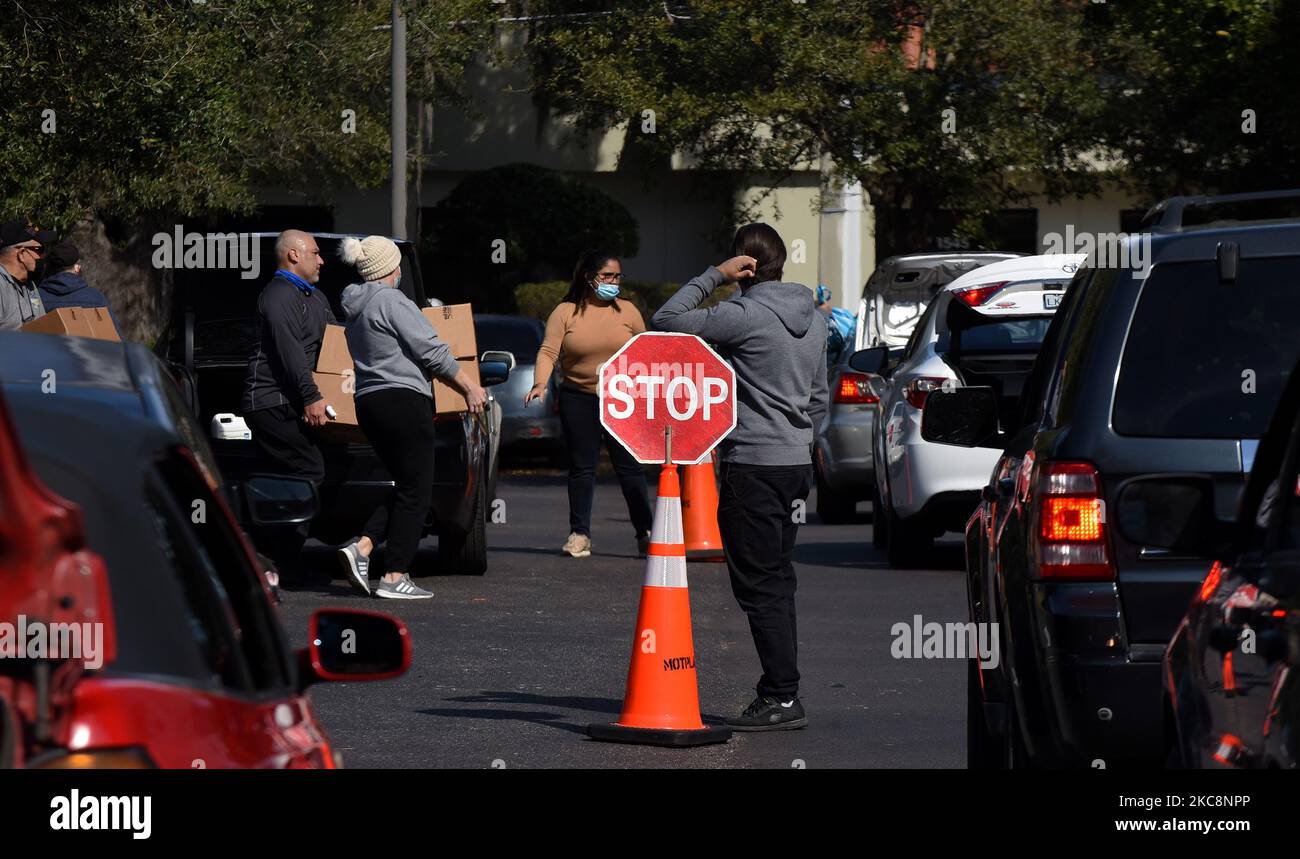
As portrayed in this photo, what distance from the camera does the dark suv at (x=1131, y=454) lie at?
5355 mm

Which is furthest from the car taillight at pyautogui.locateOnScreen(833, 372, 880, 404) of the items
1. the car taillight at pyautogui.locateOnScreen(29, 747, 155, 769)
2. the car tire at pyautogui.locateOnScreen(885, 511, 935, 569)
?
the car taillight at pyautogui.locateOnScreen(29, 747, 155, 769)

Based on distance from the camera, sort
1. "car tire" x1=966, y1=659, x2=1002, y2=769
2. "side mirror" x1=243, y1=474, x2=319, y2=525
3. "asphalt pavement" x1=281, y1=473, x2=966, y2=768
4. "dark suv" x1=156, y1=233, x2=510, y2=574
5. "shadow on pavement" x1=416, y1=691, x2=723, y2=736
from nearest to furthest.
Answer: "side mirror" x1=243, y1=474, x2=319, y2=525 < "car tire" x1=966, y1=659, x2=1002, y2=769 < "asphalt pavement" x1=281, y1=473, x2=966, y2=768 < "shadow on pavement" x1=416, y1=691, x2=723, y2=736 < "dark suv" x1=156, y1=233, x2=510, y2=574

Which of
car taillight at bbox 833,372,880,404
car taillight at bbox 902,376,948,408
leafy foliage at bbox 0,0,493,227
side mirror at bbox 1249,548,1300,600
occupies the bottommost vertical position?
car taillight at bbox 833,372,880,404

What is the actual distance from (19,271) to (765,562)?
5304mm

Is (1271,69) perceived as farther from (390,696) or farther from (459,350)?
(390,696)

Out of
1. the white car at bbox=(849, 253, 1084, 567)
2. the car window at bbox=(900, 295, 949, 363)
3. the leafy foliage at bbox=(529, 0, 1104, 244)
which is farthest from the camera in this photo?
the leafy foliage at bbox=(529, 0, 1104, 244)

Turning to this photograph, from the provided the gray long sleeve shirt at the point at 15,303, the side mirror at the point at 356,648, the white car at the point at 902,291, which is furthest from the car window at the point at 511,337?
the side mirror at the point at 356,648

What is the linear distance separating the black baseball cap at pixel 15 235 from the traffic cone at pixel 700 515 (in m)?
4.77

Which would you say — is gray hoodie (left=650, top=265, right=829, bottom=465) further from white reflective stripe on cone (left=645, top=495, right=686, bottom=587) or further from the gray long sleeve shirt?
the gray long sleeve shirt

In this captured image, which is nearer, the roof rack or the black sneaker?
the roof rack

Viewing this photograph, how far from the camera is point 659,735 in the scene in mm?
7965

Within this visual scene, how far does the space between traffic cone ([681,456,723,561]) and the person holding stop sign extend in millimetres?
6254

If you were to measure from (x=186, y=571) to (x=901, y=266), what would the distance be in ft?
56.5

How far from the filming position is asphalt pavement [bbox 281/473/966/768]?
7855 mm
